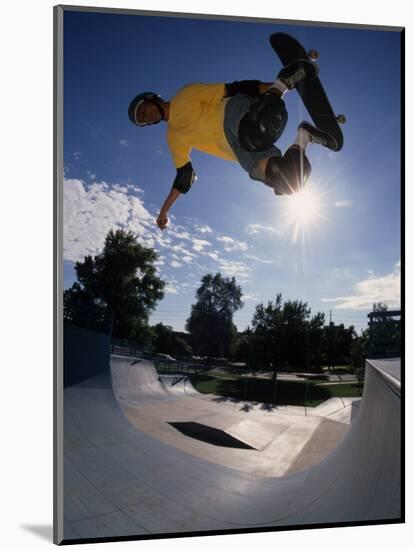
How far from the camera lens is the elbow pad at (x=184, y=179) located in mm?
4203

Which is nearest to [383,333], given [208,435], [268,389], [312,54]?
[268,389]

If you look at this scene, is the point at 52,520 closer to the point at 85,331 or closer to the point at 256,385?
the point at 85,331

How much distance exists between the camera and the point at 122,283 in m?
4.17

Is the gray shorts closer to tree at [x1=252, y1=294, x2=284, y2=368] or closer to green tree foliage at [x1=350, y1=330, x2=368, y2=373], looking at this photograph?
tree at [x1=252, y1=294, x2=284, y2=368]

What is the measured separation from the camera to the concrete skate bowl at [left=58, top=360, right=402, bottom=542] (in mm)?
3754

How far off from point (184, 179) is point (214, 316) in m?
1.53

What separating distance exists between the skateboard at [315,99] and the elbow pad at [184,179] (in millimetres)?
Result: 1546

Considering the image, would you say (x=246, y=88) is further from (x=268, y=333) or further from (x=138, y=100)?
(x=268, y=333)

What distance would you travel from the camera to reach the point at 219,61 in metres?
4.16

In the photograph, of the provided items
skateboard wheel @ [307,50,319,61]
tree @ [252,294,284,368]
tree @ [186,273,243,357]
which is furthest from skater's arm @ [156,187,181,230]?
skateboard wheel @ [307,50,319,61]

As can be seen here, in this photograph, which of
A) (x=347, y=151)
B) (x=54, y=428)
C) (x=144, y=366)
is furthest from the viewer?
(x=347, y=151)

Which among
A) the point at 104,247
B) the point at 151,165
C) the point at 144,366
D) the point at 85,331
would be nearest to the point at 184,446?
the point at 144,366

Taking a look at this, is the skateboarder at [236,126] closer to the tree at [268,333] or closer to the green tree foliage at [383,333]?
the tree at [268,333]

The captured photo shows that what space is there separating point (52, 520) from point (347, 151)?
5074 millimetres
